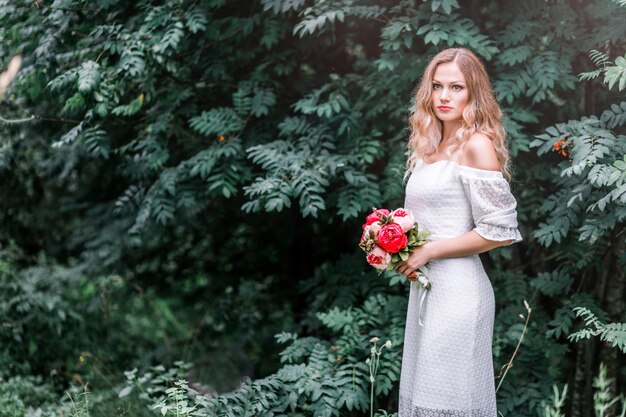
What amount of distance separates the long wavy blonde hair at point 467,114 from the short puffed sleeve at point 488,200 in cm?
18

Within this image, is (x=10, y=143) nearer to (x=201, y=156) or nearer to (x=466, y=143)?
(x=201, y=156)

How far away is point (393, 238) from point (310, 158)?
1.49 m

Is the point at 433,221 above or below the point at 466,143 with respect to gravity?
below

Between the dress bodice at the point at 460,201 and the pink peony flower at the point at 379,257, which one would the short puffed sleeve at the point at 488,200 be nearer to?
the dress bodice at the point at 460,201

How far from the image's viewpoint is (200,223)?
6414 mm

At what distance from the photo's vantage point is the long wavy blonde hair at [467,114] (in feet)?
9.75

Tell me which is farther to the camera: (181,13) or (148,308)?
(148,308)

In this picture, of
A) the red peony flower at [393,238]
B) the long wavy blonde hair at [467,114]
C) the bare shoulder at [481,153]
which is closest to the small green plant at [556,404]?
the red peony flower at [393,238]

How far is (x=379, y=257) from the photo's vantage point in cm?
295

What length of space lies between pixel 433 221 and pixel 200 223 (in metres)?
3.76

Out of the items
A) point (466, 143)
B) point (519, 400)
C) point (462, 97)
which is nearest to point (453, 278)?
point (466, 143)

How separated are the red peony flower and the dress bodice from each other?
0.60 feet

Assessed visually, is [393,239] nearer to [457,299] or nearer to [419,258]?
[419,258]

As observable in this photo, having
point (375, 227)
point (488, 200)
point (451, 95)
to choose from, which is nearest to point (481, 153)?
point (488, 200)
